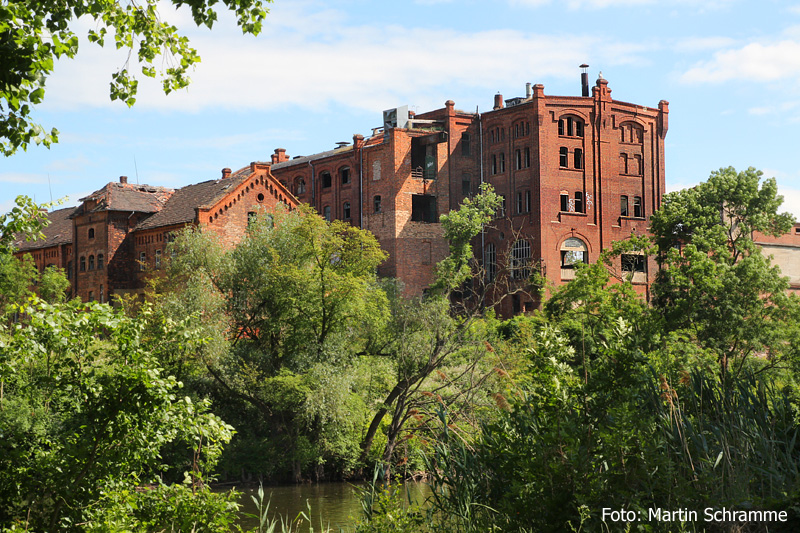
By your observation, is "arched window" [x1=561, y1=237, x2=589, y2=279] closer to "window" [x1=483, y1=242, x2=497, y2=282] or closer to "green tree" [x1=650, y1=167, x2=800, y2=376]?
"window" [x1=483, y1=242, x2=497, y2=282]

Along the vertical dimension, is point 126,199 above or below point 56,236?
above

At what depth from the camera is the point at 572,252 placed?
2158 inches

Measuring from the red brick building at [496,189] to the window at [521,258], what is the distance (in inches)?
3.2

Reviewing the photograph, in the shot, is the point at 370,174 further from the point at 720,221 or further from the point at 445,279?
the point at 720,221

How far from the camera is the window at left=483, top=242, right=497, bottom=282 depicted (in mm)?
56281

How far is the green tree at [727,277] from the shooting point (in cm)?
3875

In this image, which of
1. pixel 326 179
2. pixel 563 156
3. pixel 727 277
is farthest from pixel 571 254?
pixel 326 179

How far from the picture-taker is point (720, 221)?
4622cm

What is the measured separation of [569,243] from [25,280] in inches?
1317

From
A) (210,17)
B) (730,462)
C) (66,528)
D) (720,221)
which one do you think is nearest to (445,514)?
(730,462)

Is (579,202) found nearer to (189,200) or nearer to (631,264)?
(631,264)

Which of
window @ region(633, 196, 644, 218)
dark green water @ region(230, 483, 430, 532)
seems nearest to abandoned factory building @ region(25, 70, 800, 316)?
window @ region(633, 196, 644, 218)

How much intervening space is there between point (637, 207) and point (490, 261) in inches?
401

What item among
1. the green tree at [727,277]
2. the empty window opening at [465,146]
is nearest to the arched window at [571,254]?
the green tree at [727,277]
